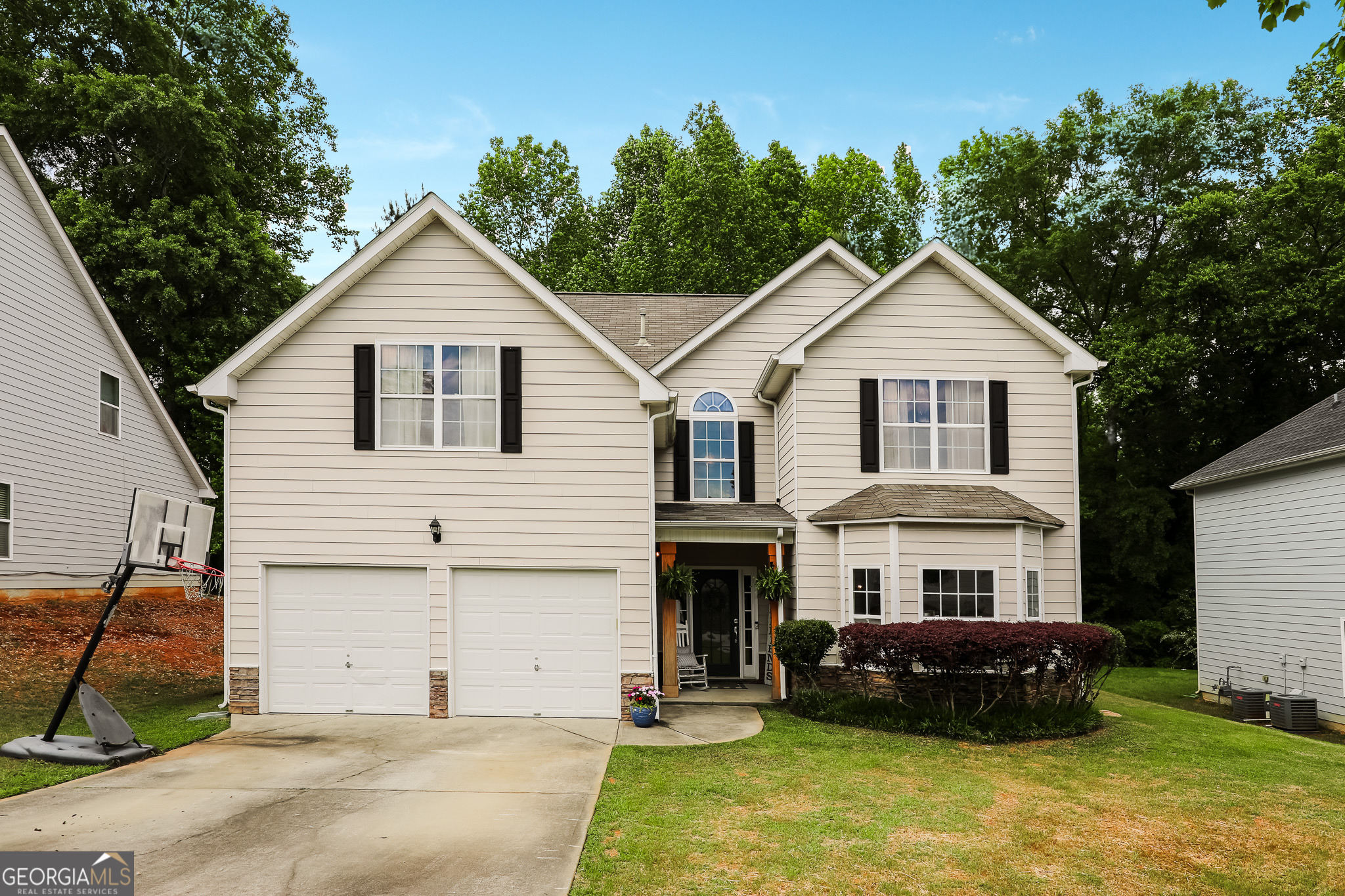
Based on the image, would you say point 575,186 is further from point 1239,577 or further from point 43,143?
point 1239,577

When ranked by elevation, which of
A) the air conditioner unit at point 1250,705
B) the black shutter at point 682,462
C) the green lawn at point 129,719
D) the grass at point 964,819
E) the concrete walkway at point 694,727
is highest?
the black shutter at point 682,462

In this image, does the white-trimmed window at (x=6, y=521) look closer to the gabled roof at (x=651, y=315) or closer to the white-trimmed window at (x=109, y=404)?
the white-trimmed window at (x=109, y=404)

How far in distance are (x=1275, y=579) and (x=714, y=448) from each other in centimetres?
1048

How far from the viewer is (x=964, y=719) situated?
11.2 m

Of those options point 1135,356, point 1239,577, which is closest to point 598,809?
point 1239,577

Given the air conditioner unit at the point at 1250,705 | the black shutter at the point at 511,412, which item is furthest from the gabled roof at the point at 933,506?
the air conditioner unit at the point at 1250,705

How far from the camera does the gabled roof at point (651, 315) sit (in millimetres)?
17234

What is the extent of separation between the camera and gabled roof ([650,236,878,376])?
15.6 m

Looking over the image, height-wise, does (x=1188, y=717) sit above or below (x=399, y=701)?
below

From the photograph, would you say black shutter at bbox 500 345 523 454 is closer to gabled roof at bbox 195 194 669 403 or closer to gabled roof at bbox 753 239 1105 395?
gabled roof at bbox 195 194 669 403

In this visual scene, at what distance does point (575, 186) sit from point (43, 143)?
1778 centimetres

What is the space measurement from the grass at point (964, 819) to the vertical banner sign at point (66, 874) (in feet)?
10.6

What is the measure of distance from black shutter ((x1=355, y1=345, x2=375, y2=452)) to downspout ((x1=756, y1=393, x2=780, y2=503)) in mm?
6928

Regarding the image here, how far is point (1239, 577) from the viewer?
634 inches
